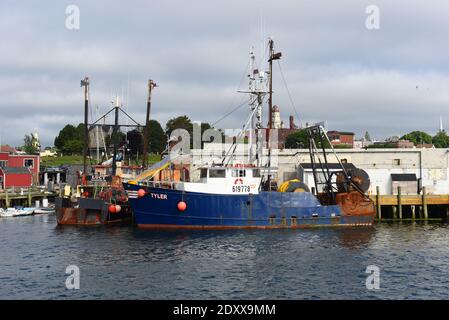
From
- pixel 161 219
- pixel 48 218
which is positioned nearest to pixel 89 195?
pixel 48 218

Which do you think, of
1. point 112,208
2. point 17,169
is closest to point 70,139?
point 17,169

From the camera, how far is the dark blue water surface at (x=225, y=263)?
810 inches

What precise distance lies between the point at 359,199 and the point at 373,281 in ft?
56.4

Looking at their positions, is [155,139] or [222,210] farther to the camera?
[155,139]

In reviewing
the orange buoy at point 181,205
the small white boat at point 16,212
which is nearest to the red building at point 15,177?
the small white boat at point 16,212

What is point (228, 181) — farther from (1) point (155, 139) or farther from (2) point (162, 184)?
(1) point (155, 139)

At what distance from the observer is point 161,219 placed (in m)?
36.6

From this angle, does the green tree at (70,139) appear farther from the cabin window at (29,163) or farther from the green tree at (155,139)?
the cabin window at (29,163)

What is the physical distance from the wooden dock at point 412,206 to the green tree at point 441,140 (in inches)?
3630

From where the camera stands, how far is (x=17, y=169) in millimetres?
65875

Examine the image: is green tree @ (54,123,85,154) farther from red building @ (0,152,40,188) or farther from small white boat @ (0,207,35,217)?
small white boat @ (0,207,35,217)

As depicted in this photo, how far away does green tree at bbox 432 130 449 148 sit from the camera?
426ft

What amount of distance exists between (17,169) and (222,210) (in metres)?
41.3
